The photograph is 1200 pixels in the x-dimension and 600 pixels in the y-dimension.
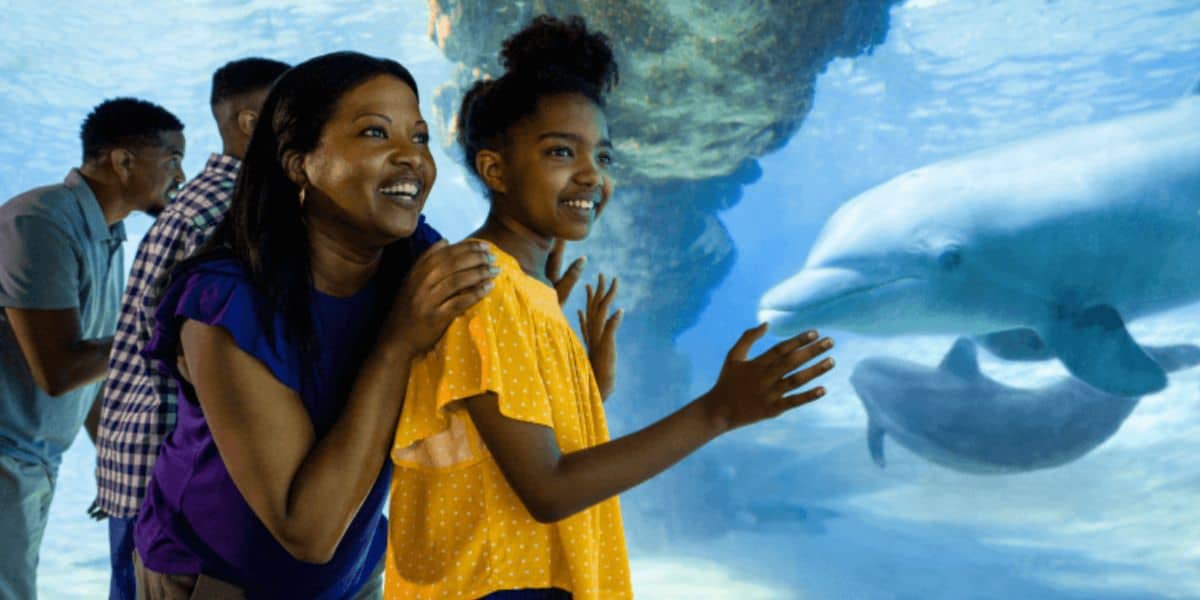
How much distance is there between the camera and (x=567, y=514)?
4.32 ft

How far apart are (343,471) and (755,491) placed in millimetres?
24699

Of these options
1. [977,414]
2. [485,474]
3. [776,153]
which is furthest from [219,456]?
[776,153]

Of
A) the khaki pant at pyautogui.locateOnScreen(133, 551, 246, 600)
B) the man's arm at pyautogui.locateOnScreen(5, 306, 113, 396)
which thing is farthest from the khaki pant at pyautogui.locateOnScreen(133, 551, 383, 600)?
the man's arm at pyautogui.locateOnScreen(5, 306, 113, 396)

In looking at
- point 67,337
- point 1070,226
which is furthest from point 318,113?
point 1070,226

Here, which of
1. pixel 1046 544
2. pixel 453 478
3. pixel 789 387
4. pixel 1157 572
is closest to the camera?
pixel 789 387

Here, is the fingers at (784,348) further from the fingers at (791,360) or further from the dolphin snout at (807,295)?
the dolphin snout at (807,295)

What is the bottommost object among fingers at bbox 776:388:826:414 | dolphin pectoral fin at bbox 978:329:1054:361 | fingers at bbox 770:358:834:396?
fingers at bbox 776:388:826:414

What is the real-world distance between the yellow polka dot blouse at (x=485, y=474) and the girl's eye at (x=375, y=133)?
283 mm

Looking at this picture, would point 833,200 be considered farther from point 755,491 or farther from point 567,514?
point 567,514

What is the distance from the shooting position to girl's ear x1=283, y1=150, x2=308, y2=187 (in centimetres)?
149

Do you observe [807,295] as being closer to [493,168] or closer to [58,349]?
[58,349]

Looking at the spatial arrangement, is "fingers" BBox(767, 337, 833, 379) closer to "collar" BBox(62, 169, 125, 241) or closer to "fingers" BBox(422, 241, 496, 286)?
"fingers" BBox(422, 241, 496, 286)

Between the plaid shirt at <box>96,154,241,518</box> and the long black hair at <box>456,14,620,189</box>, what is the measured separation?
0.63 m

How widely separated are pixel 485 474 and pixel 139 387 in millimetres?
894
